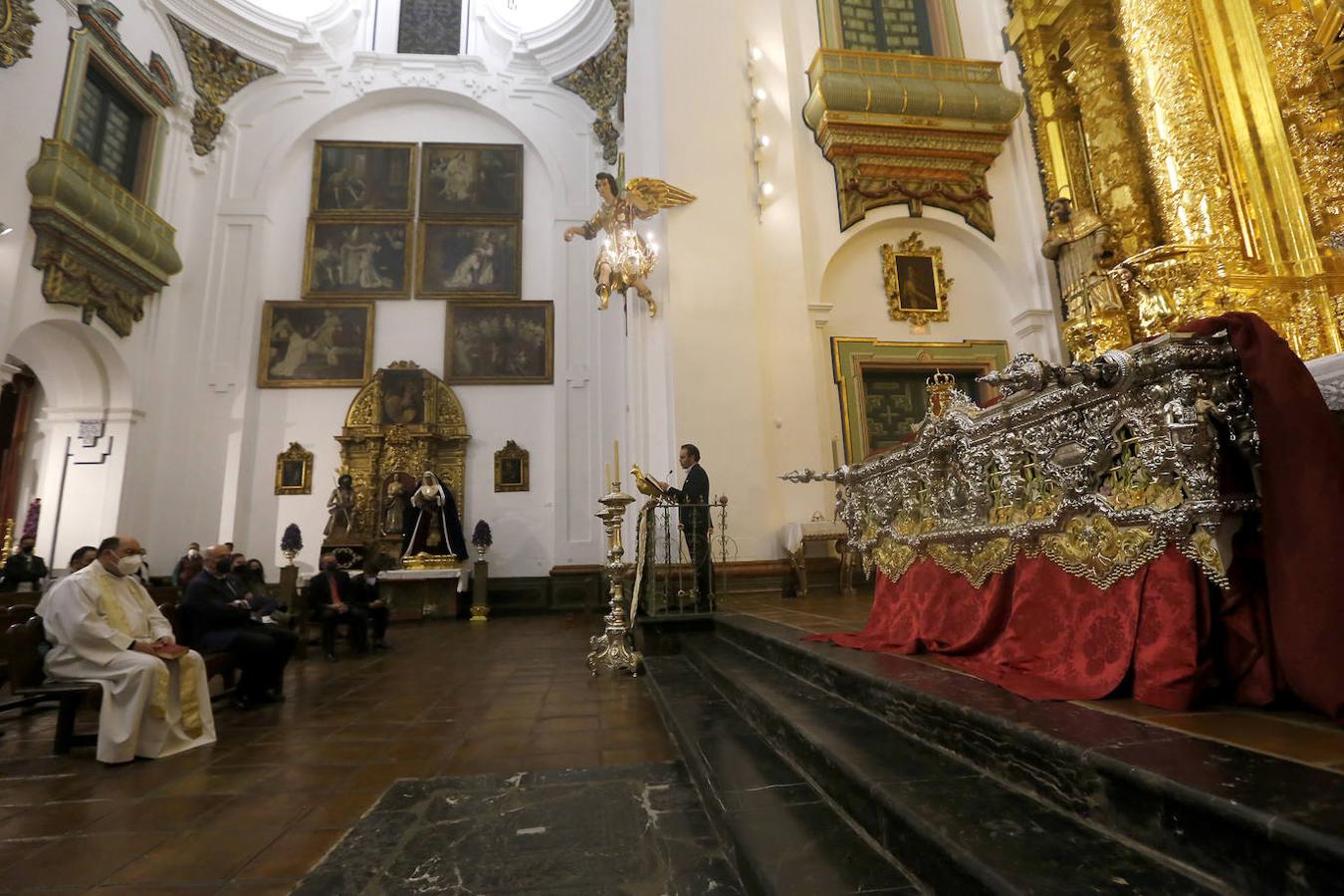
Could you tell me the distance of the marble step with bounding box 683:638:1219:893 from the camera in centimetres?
104

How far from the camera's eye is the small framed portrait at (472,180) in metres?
11.6

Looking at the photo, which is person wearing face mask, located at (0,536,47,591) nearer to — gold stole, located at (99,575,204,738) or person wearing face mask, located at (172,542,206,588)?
person wearing face mask, located at (172,542,206,588)

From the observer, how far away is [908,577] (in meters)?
3.08

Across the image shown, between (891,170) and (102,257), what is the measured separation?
34.3ft

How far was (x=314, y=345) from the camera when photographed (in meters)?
10.7

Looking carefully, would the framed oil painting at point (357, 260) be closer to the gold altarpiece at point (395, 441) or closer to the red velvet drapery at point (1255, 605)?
the gold altarpiece at point (395, 441)

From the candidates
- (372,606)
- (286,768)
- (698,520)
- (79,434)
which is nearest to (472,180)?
(79,434)

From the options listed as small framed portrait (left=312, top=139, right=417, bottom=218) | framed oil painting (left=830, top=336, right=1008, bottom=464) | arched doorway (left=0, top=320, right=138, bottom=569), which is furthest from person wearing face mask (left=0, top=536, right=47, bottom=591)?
framed oil painting (left=830, top=336, right=1008, bottom=464)

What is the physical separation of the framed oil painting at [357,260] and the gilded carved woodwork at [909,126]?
7.43 metres

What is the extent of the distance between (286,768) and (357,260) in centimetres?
1048

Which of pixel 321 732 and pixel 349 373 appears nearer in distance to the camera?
pixel 321 732

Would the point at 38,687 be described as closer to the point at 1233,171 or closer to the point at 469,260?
the point at 1233,171

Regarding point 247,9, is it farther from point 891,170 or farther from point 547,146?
point 891,170

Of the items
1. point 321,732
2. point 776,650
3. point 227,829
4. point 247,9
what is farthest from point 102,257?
point 776,650
